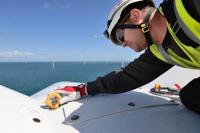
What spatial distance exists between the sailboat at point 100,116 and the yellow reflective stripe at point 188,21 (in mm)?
484

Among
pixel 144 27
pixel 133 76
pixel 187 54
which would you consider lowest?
pixel 133 76

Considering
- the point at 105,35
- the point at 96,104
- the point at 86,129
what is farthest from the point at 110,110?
the point at 105,35

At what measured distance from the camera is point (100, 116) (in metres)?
1.37

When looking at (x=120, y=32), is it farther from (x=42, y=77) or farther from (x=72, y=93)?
(x=42, y=77)

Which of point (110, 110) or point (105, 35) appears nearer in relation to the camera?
point (110, 110)

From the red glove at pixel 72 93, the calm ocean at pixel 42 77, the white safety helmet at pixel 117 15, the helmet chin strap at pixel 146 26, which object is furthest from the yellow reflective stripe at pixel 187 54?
the calm ocean at pixel 42 77

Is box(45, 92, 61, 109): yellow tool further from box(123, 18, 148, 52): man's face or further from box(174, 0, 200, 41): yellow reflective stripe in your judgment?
box(174, 0, 200, 41): yellow reflective stripe

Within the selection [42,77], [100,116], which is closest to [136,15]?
[100,116]

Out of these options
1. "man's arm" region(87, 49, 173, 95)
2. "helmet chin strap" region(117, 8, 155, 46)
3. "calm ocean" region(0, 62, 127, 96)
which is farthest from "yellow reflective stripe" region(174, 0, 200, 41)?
"calm ocean" region(0, 62, 127, 96)

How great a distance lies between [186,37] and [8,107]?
36.1 inches

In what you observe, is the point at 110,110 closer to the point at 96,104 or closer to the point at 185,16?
the point at 96,104

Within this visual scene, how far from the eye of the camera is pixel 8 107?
1.18 m

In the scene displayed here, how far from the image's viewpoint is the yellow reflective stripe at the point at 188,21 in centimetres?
108

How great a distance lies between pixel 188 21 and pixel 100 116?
0.69m
